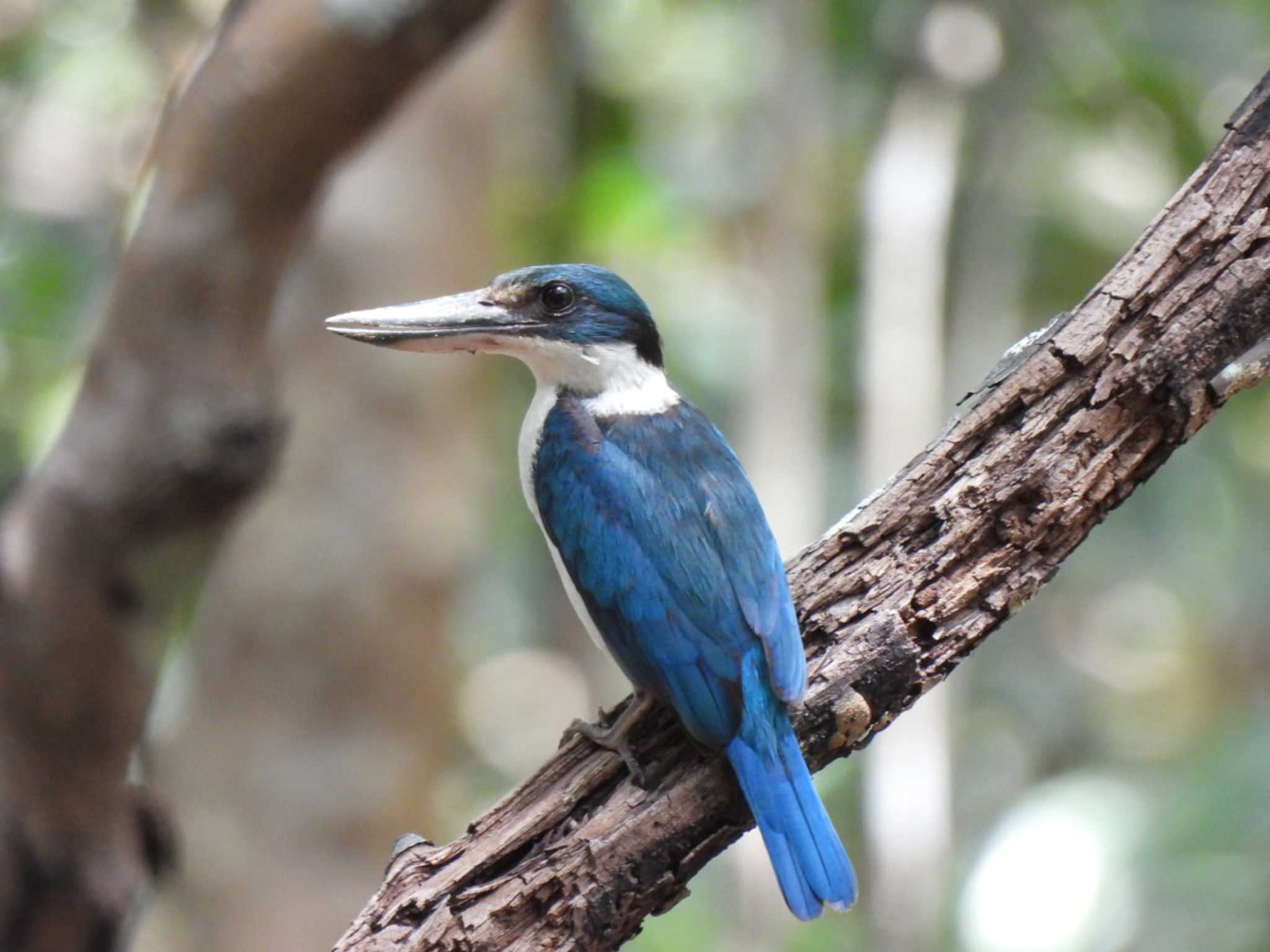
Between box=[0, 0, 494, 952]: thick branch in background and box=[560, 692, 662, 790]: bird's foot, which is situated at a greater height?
box=[0, 0, 494, 952]: thick branch in background

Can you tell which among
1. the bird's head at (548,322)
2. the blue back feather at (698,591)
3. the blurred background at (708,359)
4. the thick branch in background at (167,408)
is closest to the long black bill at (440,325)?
the bird's head at (548,322)

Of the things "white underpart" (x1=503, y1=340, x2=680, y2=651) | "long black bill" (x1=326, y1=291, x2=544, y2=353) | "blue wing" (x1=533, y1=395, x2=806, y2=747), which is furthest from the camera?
"white underpart" (x1=503, y1=340, x2=680, y2=651)

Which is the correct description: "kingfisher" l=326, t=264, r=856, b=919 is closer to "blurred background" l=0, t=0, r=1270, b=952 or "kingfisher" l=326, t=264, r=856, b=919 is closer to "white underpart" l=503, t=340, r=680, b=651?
"white underpart" l=503, t=340, r=680, b=651

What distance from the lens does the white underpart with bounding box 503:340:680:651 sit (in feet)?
11.8

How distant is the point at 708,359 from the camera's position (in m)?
10.7

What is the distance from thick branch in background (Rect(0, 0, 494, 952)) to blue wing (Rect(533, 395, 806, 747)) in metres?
0.85

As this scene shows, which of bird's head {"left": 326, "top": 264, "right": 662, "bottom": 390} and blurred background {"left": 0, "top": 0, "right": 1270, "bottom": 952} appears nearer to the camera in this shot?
bird's head {"left": 326, "top": 264, "right": 662, "bottom": 390}

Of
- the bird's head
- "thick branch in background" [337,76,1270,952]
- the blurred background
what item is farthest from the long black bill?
"thick branch in background" [337,76,1270,952]

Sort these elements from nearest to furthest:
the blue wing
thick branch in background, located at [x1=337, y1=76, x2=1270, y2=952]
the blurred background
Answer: thick branch in background, located at [x1=337, y1=76, x2=1270, y2=952], the blue wing, the blurred background

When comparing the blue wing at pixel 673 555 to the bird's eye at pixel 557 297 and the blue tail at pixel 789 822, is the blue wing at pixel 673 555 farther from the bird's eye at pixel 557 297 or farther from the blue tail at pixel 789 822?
the bird's eye at pixel 557 297

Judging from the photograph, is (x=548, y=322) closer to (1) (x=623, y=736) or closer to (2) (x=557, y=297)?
(2) (x=557, y=297)

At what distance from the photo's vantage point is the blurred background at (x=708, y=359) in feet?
20.3

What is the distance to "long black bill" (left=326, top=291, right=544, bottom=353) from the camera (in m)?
3.42

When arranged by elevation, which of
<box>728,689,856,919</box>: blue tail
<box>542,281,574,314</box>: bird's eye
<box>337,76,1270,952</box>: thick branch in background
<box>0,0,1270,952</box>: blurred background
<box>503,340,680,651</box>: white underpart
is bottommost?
<box>728,689,856,919</box>: blue tail
